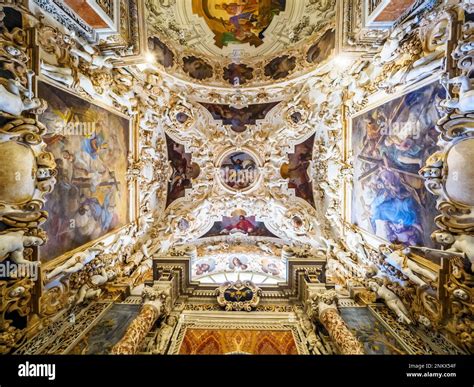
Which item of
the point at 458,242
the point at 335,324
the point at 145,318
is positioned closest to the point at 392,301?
the point at 335,324

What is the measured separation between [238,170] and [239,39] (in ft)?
19.8

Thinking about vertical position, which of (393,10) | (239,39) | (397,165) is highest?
(239,39)

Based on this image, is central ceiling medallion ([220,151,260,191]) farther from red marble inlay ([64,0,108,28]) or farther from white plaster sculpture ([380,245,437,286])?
red marble inlay ([64,0,108,28])

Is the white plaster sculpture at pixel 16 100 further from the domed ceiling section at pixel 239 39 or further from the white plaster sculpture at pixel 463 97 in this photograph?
the white plaster sculpture at pixel 463 97

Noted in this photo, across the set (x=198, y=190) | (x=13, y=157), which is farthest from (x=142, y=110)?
(x=13, y=157)

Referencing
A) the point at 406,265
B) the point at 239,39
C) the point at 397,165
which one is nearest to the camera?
the point at 406,265

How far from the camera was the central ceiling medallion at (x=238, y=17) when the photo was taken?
29.7 feet

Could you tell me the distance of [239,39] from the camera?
10.1 meters

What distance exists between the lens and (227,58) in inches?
419

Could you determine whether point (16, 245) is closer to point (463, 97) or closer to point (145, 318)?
point (145, 318)

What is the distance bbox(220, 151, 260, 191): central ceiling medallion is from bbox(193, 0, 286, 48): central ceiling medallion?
206 inches

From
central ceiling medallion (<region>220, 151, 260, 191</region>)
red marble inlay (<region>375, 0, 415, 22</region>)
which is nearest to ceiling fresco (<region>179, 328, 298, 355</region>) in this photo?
central ceiling medallion (<region>220, 151, 260, 191</region>)

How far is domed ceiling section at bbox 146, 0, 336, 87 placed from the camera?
9000 millimetres

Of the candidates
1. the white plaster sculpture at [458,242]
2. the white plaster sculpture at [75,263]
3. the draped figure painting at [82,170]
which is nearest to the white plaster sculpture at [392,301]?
the white plaster sculpture at [458,242]
